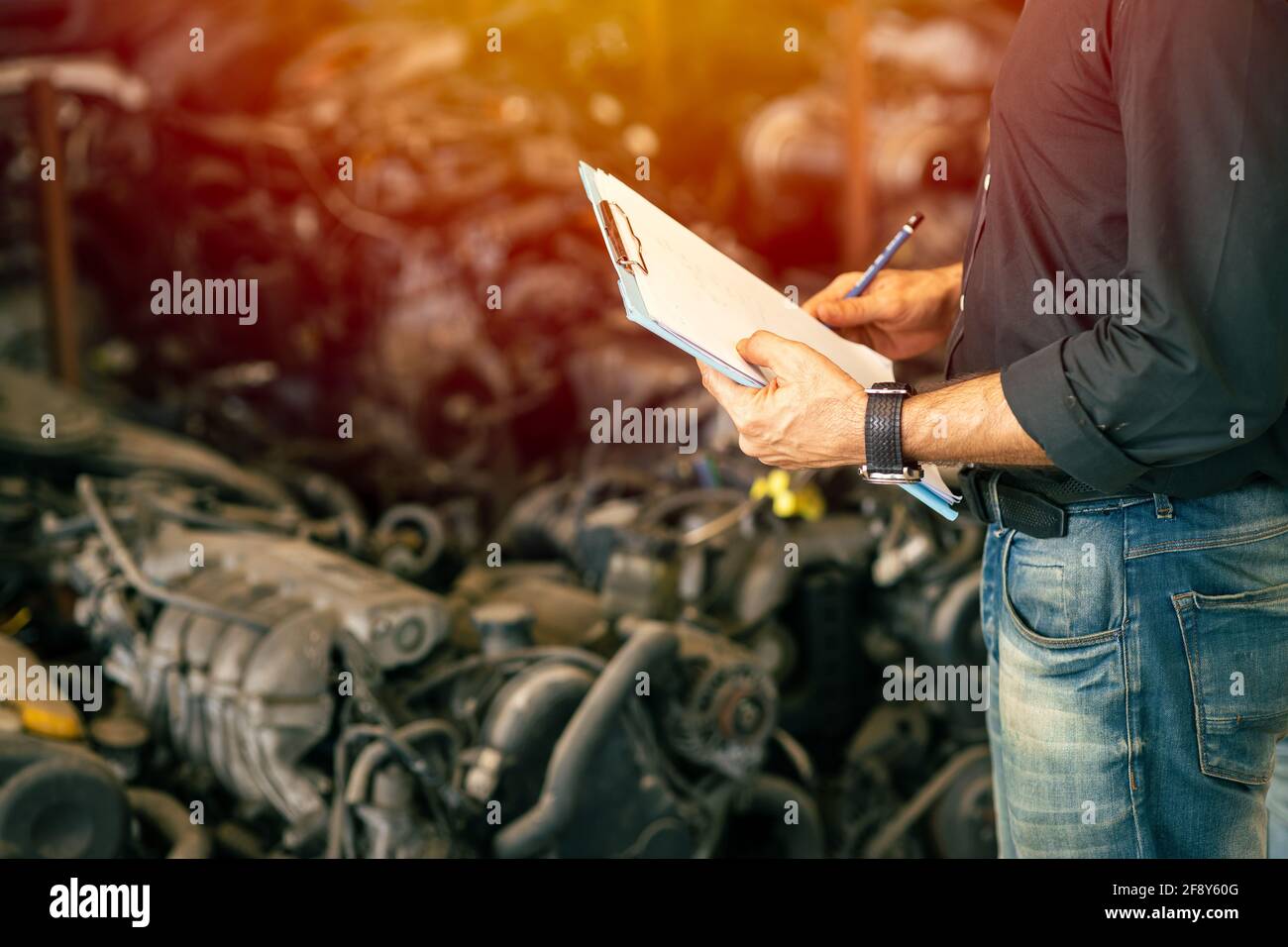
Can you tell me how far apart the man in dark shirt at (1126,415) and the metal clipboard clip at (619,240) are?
17 centimetres

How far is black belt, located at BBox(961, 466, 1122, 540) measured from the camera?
1.31 meters

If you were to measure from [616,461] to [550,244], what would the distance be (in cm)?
194

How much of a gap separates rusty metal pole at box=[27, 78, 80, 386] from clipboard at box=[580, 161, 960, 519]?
407 centimetres

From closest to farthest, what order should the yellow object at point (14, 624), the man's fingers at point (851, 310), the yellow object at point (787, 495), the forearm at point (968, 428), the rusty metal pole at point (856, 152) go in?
the forearm at point (968, 428) → the man's fingers at point (851, 310) → the yellow object at point (787, 495) → the yellow object at point (14, 624) → the rusty metal pole at point (856, 152)

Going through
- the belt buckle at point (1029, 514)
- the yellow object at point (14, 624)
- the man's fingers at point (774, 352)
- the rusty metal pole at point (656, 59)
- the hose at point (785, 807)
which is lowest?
the hose at point (785, 807)

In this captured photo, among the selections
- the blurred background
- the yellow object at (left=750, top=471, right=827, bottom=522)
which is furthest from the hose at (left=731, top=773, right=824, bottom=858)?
the yellow object at (left=750, top=471, right=827, bottom=522)

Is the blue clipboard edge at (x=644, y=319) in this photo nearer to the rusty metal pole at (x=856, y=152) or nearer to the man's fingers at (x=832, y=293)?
the man's fingers at (x=832, y=293)

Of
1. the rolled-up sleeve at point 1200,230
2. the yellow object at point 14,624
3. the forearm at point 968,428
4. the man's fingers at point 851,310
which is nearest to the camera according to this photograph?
the rolled-up sleeve at point 1200,230

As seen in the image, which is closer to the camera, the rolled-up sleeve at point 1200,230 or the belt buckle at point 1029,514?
the rolled-up sleeve at point 1200,230

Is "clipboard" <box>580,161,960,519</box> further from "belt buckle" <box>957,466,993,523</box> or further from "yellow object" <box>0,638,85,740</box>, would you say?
"yellow object" <box>0,638,85,740</box>

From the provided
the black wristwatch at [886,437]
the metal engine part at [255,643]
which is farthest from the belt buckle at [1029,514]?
the metal engine part at [255,643]

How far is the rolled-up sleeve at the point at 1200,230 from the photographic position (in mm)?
1095

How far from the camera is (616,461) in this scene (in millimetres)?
3926
